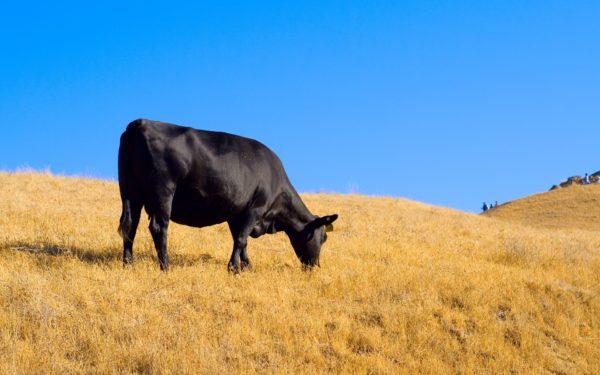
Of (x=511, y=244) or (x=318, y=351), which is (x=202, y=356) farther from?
(x=511, y=244)

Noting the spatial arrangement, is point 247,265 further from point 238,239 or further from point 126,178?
point 126,178

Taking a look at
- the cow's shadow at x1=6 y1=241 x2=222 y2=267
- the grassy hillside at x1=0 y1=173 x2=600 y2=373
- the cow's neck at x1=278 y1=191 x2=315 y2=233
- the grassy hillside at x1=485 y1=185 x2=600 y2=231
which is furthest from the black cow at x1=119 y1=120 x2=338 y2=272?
the grassy hillside at x1=485 y1=185 x2=600 y2=231

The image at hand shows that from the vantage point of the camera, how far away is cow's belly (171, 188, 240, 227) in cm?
1174

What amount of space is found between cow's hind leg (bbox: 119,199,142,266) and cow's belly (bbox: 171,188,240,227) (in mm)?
754

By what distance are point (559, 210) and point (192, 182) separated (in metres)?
37.6

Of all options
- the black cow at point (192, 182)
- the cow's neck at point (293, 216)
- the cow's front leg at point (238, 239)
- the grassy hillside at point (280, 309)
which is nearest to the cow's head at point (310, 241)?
the cow's neck at point (293, 216)

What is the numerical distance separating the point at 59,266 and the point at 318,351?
5591 mm

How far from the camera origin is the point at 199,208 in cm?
1191

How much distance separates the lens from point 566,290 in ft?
43.4

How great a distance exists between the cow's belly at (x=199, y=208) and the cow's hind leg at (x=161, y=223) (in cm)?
32

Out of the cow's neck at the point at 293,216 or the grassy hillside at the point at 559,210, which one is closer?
the cow's neck at the point at 293,216

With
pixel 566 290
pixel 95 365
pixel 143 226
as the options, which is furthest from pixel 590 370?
pixel 143 226

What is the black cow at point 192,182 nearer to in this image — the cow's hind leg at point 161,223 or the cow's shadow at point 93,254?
the cow's hind leg at point 161,223

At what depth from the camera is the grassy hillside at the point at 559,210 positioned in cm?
3870
